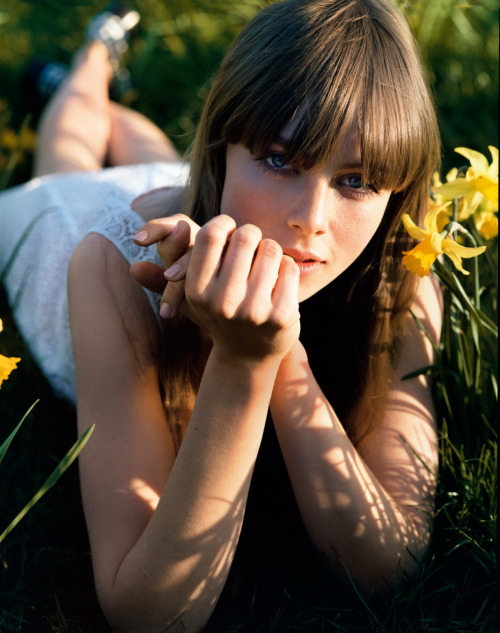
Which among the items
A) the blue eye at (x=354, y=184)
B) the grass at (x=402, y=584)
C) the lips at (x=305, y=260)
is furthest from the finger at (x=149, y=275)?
the grass at (x=402, y=584)

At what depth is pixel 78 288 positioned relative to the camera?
1587 mm

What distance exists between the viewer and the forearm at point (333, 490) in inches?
55.7

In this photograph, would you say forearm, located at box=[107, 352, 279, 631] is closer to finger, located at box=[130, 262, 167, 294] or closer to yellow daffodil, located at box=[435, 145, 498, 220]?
finger, located at box=[130, 262, 167, 294]

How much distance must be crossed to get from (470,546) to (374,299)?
535mm

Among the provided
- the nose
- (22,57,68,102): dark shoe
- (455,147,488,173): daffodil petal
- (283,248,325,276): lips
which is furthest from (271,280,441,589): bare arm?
(22,57,68,102): dark shoe

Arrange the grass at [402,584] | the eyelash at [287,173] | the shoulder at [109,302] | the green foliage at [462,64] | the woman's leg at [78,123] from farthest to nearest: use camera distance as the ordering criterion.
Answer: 1. the green foliage at [462,64]
2. the woman's leg at [78,123]
3. the shoulder at [109,302]
4. the grass at [402,584]
5. the eyelash at [287,173]

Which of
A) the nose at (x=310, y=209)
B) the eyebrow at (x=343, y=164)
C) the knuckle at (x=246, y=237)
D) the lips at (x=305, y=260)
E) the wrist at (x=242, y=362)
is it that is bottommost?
the wrist at (x=242, y=362)

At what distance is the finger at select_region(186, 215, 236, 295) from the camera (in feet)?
3.51

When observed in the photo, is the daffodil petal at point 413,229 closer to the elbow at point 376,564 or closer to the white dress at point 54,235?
the elbow at point 376,564

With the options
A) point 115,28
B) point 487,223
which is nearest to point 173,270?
point 487,223

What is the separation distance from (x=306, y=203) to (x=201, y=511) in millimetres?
534

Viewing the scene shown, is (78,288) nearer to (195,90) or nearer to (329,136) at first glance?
(329,136)

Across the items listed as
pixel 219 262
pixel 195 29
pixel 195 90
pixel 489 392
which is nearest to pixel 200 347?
pixel 219 262

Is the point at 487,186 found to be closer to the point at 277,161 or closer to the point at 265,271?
the point at 277,161
